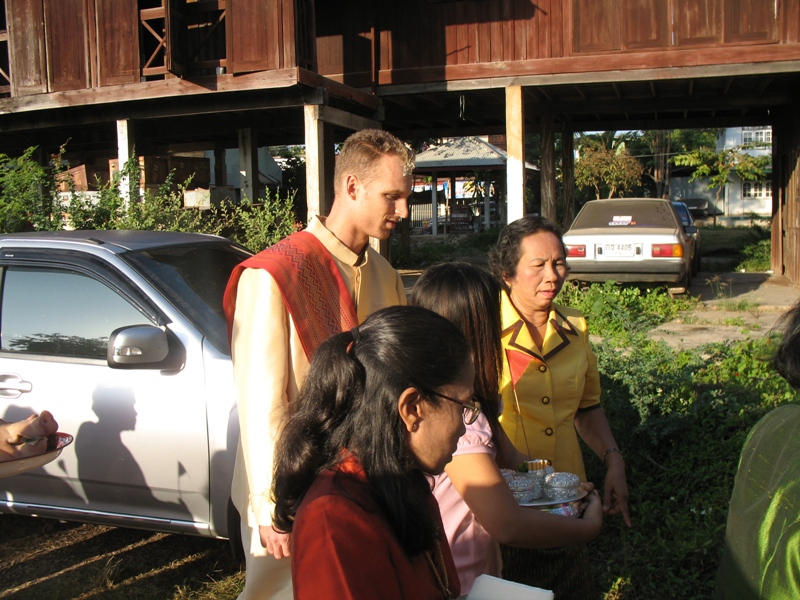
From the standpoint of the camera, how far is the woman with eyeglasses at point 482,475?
2029 mm

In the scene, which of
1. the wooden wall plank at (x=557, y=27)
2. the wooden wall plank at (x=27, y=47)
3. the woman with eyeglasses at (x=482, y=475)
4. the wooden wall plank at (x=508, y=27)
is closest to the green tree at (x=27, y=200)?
the wooden wall plank at (x=27, y=47)

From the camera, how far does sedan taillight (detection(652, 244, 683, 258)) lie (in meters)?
10.5

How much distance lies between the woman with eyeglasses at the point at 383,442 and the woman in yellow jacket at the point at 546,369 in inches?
46.6

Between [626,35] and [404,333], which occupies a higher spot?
[626,35]

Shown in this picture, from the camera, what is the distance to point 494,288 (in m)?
2.42

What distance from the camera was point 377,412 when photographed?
1.47m

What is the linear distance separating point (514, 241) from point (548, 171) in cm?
1194

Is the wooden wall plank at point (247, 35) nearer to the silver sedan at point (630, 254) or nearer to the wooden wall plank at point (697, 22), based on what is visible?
the silver sedan at point (630, 254)

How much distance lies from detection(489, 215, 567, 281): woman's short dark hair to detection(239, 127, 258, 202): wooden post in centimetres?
1212

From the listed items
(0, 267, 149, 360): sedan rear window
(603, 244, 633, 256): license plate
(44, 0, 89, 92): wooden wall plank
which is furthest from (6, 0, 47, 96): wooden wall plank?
(0, 267, 149, 360): sedan rear window

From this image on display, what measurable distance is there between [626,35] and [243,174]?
308 inches

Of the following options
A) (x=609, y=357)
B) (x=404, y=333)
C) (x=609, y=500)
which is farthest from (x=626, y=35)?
(x=404, y=333)

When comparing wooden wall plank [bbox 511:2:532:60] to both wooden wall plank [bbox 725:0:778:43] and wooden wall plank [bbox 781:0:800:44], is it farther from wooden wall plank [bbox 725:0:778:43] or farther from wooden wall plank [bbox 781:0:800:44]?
wooden wall plank [bbox 781:0:800:44]

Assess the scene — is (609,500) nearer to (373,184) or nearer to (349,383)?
(373,184)
